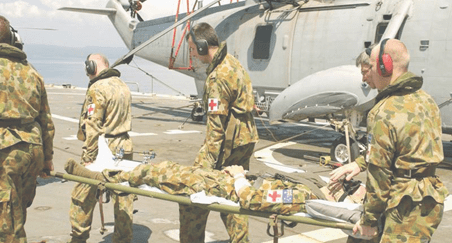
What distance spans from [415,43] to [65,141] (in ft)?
28.6

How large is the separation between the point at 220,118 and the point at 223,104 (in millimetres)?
142

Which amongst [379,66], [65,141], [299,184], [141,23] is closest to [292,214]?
[299,184]

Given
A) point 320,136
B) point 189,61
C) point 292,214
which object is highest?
point 189,61

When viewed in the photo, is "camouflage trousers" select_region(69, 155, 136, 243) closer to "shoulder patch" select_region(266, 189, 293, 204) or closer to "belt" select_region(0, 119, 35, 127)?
"belt" select_region(0, 119, 35, 127)

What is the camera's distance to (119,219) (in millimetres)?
5930

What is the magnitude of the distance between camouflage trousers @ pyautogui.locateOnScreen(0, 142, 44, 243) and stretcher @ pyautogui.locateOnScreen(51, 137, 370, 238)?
0.42 metres

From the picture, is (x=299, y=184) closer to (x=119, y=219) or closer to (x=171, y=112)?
(x=119, y=219)

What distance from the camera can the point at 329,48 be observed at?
1319 cm

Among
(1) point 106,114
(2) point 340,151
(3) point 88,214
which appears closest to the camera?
(3) point 88,214

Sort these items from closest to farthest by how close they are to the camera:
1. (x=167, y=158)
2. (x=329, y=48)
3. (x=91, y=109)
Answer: (x=91, y=109), (x=167, y=158), (x=329, y=48)

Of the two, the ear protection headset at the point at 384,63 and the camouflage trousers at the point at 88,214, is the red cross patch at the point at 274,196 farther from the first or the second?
the camouflage trousers at the point at 88,214

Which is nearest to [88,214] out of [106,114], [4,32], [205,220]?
[106,114]

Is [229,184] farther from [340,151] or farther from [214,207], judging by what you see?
[340,151]

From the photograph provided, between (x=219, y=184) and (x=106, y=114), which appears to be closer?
(x=219, y=184)
